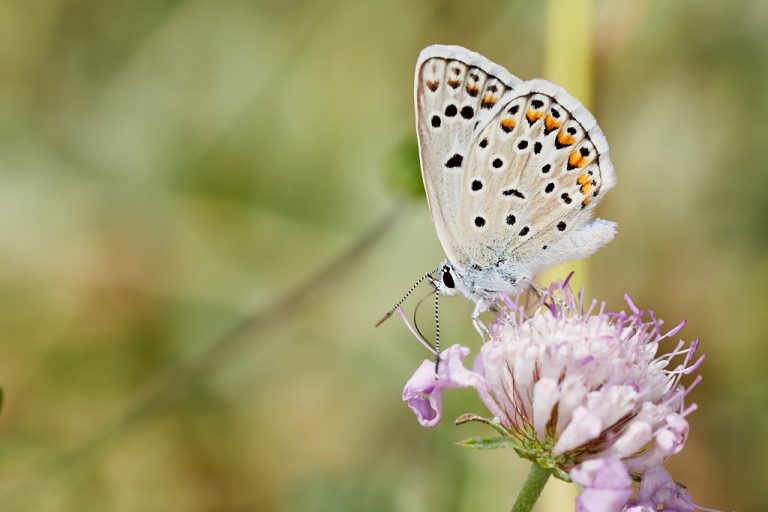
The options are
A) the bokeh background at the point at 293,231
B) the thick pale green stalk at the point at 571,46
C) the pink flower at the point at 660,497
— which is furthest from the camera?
the bokeh background at the point at 293,231

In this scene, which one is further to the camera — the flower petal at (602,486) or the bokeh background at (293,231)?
the bokeh background at (293,231)

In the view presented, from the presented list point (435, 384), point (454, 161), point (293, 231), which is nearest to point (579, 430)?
point (435, 384)

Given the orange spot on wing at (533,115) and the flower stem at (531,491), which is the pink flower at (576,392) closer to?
the flower stem at (531,491)

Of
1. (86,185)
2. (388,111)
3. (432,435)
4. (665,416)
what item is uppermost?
(86,185)

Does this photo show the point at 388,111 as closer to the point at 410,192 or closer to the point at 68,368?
the point at 410,192

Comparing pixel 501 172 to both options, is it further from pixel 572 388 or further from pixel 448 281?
pixel 572 388

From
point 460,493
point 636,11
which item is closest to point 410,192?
point 460,493

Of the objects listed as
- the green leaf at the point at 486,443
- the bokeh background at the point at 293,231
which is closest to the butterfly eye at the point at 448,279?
the green leaf at the point at 486,443
